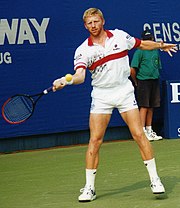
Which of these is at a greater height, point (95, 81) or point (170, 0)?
point (170, 0)

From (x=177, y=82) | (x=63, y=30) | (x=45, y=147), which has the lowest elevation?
(x=45, y=147)

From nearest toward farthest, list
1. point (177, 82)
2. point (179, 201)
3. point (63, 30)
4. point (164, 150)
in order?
point (179, 201) < point (164, 150) < point (63, 30) < point (177, 82)

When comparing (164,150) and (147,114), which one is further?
(147,114)

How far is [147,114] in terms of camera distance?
12016mm

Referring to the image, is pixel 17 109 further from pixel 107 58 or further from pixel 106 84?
pixel 107 58

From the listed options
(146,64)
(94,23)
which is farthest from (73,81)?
(146,64)

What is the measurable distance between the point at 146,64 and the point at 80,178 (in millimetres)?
3815

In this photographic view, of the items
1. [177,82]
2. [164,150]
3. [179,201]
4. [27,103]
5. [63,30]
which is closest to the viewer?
[179,201]

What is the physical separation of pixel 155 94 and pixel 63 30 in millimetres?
1809

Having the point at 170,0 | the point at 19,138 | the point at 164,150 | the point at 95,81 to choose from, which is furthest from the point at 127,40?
the point at 170,0

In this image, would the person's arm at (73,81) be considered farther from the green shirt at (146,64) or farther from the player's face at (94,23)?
the green shirt at (146,64)

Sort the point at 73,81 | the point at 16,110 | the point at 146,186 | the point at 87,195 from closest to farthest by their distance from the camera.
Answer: the point at 73,81 → the point at 87,195 → the point at 16,110 → the point at 146,186

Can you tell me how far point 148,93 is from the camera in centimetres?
1194

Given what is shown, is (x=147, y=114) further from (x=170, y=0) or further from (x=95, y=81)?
(x=95, y=81)
